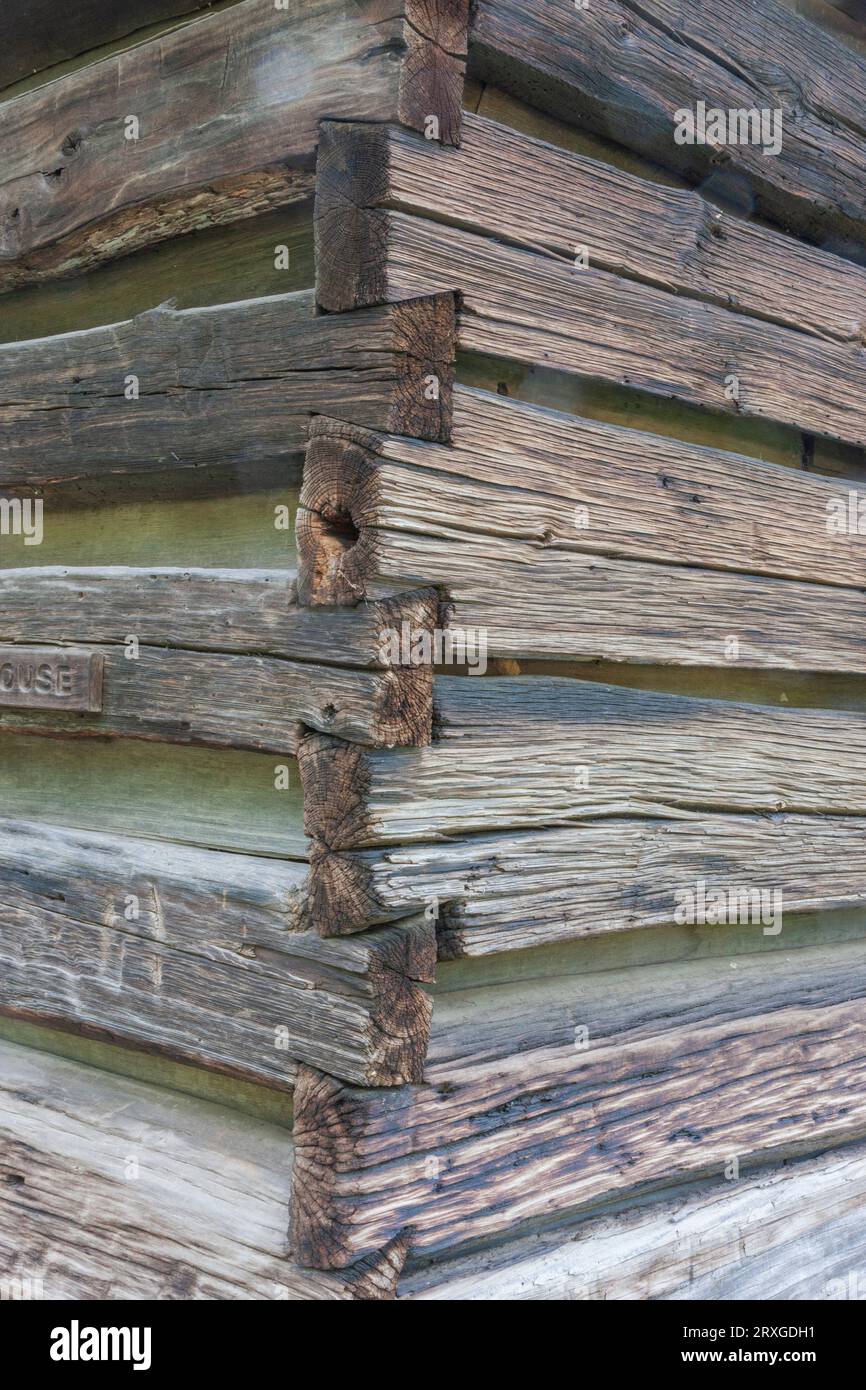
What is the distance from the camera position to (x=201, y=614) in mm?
2236

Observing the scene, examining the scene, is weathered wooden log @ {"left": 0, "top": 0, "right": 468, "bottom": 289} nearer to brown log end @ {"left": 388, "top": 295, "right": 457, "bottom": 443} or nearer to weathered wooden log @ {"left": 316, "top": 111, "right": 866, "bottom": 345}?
weathered wooden log @ {"left": 316, "top": 111, "right": 866, "bottom": 345}

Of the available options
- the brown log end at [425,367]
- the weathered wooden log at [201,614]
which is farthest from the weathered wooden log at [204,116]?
the weathered wooden log at [201,614]

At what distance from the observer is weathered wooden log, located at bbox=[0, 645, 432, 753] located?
6.55ft

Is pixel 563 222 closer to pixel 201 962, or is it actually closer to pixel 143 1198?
pixel 201 962

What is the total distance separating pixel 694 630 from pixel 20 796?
1537mm

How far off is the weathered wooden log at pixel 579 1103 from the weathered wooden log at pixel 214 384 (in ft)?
3.61

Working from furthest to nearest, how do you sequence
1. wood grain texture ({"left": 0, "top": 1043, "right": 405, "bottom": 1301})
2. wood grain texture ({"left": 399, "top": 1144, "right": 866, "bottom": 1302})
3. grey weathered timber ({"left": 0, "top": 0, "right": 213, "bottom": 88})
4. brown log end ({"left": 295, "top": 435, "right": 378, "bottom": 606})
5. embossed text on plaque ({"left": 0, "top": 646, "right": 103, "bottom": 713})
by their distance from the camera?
grey weathered timber ({"left": 0, "top": 0, "right": 213, "bottom": 88}), embossed text on plaque ({"left": 0, "top": 646, "right": 103, "bottom": 713}), wood grain texture ({"left": 399, "top": 1144, "right": 866, "bottom": 1302}), wood grain texture ({"left": 0, "top": 1043, "right": 405, "bottom": 1301}), brown log end ({"left": 295, "top": 435, "right": 378, "bottom": 606})

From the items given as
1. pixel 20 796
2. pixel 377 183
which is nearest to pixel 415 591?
pixel 377 183

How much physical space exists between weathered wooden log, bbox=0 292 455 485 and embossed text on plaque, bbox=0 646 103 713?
38 centimetres

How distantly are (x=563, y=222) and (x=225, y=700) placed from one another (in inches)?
42.8

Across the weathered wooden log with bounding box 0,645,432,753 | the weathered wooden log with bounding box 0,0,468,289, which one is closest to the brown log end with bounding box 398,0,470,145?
the weathered wooden log with bounding box 0,0,468,289

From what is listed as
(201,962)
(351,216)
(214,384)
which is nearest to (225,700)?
(201,962)

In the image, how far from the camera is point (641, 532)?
7.84 ft

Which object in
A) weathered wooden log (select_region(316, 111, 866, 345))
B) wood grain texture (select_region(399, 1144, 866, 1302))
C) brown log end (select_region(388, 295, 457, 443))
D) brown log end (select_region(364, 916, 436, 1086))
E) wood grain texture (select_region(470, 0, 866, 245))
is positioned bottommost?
wood grain texture (select_region(399, 1144, 866, 1302))
